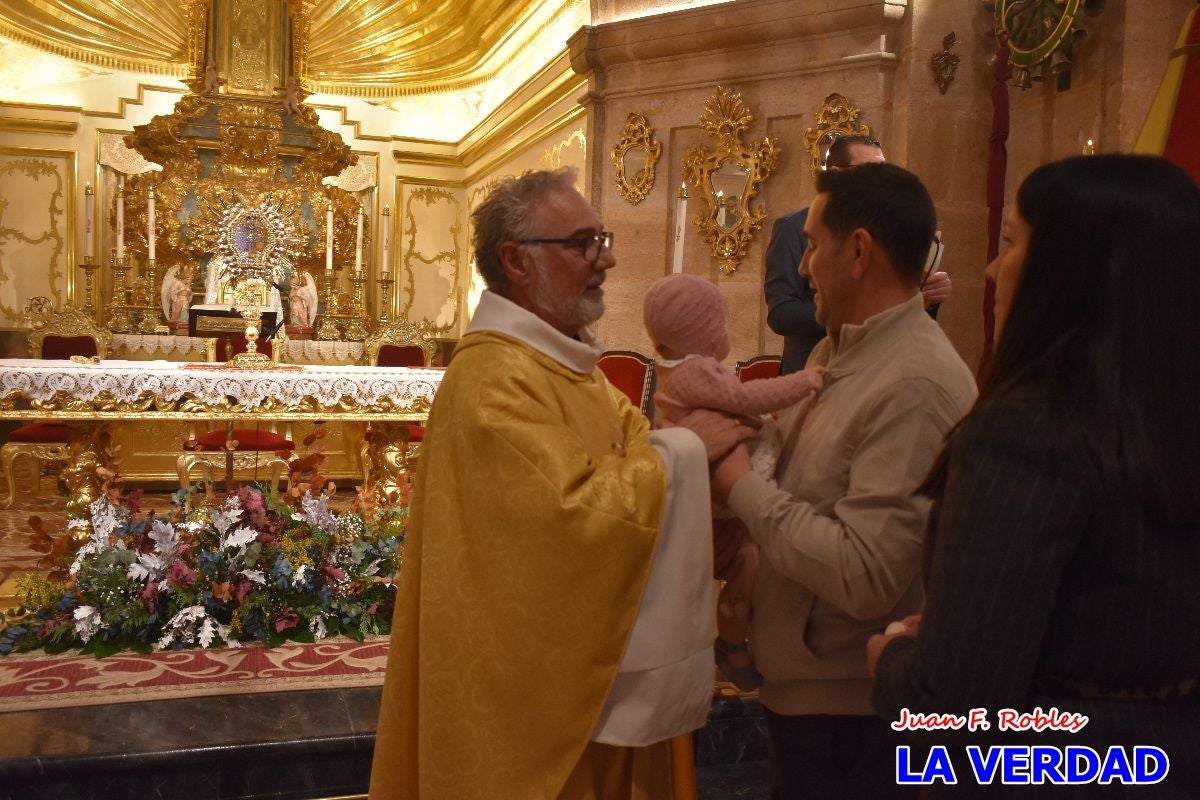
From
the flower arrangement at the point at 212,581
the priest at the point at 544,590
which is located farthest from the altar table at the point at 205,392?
the priest at the point at 544,590

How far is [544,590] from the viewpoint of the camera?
1.66 m

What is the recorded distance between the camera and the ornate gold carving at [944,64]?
5766 millimetres

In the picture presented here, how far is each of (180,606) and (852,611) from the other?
9.84 ft

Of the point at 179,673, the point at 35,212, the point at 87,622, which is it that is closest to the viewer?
the point at 179,673

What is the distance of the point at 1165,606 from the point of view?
1088 millimetres

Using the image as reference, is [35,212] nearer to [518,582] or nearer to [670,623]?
[518,582]

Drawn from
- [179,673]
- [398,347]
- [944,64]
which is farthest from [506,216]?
[398,347]

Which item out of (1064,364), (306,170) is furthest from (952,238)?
(306,170)

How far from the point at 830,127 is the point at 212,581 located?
446 cm

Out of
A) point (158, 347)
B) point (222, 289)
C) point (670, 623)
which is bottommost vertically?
point (670, 623)

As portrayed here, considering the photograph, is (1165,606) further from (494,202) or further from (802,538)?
(494,202)

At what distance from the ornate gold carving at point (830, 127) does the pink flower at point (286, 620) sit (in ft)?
13.1

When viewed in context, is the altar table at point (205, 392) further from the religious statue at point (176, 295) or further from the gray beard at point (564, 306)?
the gray beard at point (564, 306)

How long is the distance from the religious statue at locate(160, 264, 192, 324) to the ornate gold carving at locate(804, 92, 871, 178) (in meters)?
5.85
